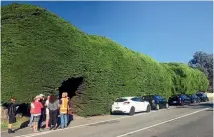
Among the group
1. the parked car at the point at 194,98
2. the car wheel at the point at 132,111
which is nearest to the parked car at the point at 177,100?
the parked car at the point at 194,98

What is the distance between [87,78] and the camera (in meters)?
20.3

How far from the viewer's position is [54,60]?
57.1 ft

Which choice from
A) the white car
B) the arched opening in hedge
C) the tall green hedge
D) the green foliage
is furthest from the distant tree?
the arched opening in hedge

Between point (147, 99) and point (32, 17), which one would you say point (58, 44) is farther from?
point (147, 99)

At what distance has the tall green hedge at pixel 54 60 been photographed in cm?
1612

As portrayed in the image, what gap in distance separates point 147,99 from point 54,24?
12880mm

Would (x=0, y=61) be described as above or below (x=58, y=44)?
below

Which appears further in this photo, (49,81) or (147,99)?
(147,99)

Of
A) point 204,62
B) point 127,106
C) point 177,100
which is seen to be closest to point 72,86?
point 127,106

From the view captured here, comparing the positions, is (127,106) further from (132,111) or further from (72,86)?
(72,86)

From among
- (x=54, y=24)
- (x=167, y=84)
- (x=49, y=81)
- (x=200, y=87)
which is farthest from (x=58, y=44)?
(x=200, y=87)

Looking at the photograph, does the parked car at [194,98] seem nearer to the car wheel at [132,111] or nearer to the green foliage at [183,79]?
the green foliage at [183,79]

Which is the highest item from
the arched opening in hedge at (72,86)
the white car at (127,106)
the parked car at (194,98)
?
the arched opening in hedge at (72,86)

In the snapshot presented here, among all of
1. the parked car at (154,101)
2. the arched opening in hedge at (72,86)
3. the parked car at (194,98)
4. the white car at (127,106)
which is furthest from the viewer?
the parked car at (194,98)
